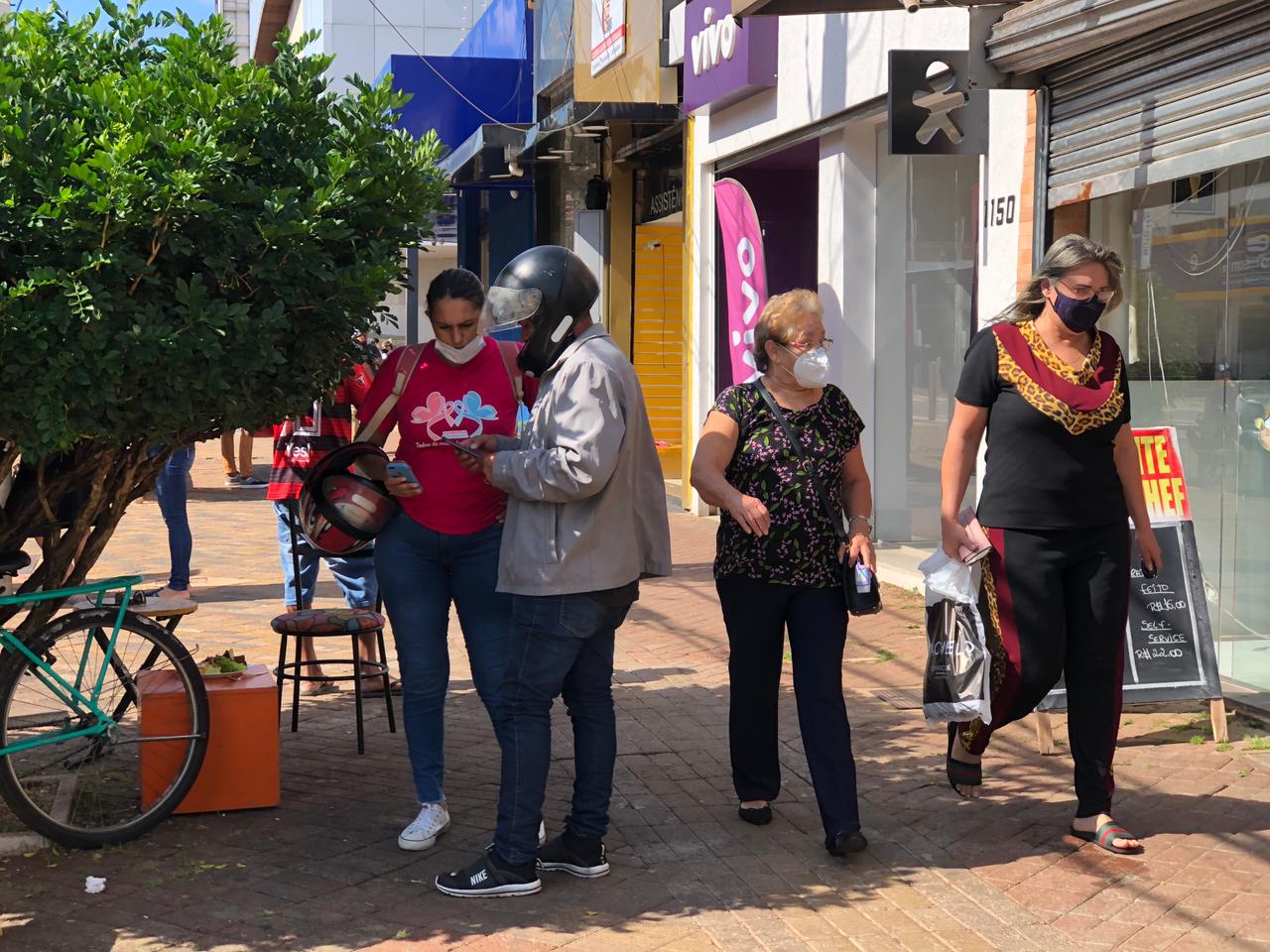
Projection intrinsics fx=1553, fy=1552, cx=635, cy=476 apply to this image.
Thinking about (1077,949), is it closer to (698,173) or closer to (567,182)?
(698,173)

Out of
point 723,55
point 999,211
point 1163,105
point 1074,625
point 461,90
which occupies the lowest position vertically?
point 1074,625

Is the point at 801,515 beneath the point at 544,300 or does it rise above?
beneath

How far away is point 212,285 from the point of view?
4.55 metres

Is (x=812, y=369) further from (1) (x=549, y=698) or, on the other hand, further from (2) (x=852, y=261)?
(2) (x=852, y=261)

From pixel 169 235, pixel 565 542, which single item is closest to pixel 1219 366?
pixel 565 542

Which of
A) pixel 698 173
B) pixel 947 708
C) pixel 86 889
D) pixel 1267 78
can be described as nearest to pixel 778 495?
pixel 947 708

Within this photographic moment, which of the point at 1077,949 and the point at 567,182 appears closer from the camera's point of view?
the point at 1077,949

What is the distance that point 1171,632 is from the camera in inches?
245

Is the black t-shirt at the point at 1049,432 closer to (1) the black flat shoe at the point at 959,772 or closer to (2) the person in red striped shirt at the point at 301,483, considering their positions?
(1) the black flat shoe at the point at 959,772

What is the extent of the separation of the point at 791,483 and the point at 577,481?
83 centimetres

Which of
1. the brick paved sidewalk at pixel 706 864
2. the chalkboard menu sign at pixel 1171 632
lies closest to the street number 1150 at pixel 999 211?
the chalkboard menu sign at pixel 1171 632

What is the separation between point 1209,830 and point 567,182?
1499 cm

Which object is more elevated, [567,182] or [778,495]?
[567,182]

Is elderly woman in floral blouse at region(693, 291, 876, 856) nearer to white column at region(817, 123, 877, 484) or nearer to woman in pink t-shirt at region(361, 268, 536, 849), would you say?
woman in pink t-shirt at region(361, 268, 536, 849)
